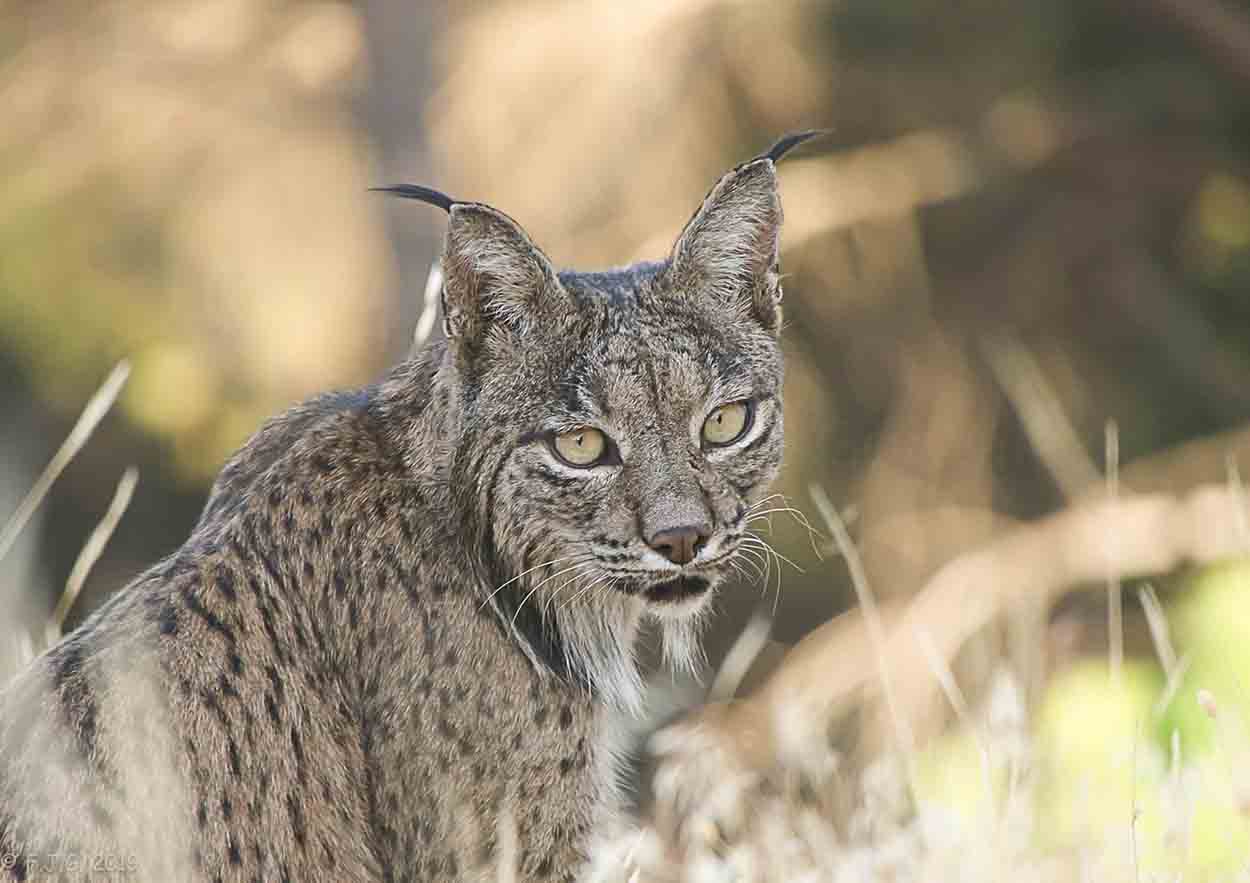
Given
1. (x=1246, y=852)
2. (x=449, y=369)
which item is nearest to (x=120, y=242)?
(x=449, y=369)

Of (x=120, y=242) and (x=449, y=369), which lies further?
(x=120, y=242)

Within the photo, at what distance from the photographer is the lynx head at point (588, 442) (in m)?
4.74

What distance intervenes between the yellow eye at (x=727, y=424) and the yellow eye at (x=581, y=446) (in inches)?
11.5

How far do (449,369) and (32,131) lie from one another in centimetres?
845

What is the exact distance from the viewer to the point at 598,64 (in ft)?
39.2

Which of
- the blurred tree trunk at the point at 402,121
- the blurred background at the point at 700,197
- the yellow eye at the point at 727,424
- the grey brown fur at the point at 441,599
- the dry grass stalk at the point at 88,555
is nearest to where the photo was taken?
the grey brown fur at the point at 441,599

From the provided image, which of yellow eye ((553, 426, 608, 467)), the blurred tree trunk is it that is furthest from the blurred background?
yellow eye ((553, 426, 608, 467))

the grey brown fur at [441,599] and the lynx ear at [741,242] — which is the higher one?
the lynx ear at [741,242]

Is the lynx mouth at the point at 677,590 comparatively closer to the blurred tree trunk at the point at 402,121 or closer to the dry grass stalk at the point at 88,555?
the dry grass stalk at the point at 88,555

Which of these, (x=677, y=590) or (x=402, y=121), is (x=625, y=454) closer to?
(x=677, y=590)

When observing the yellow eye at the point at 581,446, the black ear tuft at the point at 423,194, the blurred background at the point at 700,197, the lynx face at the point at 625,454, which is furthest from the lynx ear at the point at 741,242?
the blurred background at the point at 700,197

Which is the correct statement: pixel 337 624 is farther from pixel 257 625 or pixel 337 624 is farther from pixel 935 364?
pixel 935 364

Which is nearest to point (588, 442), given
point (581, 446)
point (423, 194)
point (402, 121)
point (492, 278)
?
point (581, 446)

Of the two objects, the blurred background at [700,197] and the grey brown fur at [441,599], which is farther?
the blurred background at [700,197]
